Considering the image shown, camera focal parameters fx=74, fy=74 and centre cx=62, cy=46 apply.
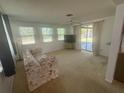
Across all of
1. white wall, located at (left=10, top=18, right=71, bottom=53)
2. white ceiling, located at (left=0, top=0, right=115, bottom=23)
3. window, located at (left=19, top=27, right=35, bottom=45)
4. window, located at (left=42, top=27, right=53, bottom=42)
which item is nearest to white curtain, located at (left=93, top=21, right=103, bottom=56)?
white ceiling, located at (left=0, top=0, right=115, bottom=23)

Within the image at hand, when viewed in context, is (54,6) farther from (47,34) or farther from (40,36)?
(47,34)

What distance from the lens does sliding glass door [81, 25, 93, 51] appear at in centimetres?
582

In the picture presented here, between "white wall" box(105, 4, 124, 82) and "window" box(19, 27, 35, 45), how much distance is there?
4720 mm

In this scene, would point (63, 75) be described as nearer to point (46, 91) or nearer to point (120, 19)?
point (46, 91)

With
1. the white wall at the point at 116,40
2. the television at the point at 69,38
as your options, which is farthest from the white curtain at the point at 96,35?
the white wall at the point at 116,40

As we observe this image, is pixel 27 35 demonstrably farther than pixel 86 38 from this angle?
No

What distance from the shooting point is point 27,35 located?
4969mm

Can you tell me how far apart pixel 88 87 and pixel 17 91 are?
6.26 ft

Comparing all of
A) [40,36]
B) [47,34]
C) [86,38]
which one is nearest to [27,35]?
[40,36]

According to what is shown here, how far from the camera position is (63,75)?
2.64 metres

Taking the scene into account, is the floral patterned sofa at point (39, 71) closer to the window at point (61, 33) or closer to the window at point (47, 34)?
the window at point (47, 34)

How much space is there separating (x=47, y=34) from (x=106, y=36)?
13.5ft

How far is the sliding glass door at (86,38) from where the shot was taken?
19.1 ft

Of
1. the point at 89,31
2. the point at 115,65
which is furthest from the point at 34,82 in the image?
the point at 89,31
